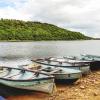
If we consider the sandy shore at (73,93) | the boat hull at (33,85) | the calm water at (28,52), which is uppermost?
the boat hull at (33,85)

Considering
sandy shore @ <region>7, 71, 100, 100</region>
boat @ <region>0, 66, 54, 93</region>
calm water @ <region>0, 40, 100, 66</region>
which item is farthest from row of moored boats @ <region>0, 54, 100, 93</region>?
calm water @ <region>0, 40, 100, 66</region>

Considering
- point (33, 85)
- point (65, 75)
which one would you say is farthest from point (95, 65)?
point (33, 85)

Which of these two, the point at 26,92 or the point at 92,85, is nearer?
the point at 26,92

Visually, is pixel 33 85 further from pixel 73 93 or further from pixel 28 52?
pixel 28 52

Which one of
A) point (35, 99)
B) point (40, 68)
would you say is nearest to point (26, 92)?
point (35, 99)

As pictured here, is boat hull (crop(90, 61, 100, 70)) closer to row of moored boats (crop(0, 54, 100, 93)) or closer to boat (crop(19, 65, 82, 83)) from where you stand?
row of moored boats (crop(0, 54, 100, 93))

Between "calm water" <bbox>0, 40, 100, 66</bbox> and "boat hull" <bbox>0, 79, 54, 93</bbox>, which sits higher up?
"boat hull" <bbox>0, 79, 54, 93</bbox>

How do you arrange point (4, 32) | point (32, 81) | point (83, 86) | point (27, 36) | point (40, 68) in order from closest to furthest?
1. point (32, 81)
2. point (83, 86)
3. point (40, 68)
4. point (4, 32)
5. point (27, 36)

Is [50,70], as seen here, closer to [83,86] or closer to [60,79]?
[60,79]

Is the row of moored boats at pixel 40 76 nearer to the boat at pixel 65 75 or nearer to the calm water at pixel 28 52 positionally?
the boat at pixel 65 75

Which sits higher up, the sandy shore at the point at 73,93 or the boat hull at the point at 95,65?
the boat hull at the point at 95,65

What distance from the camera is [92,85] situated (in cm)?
2219

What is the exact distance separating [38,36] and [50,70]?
164m

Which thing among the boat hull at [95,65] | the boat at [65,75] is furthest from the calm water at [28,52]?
the boat at [65,75]
